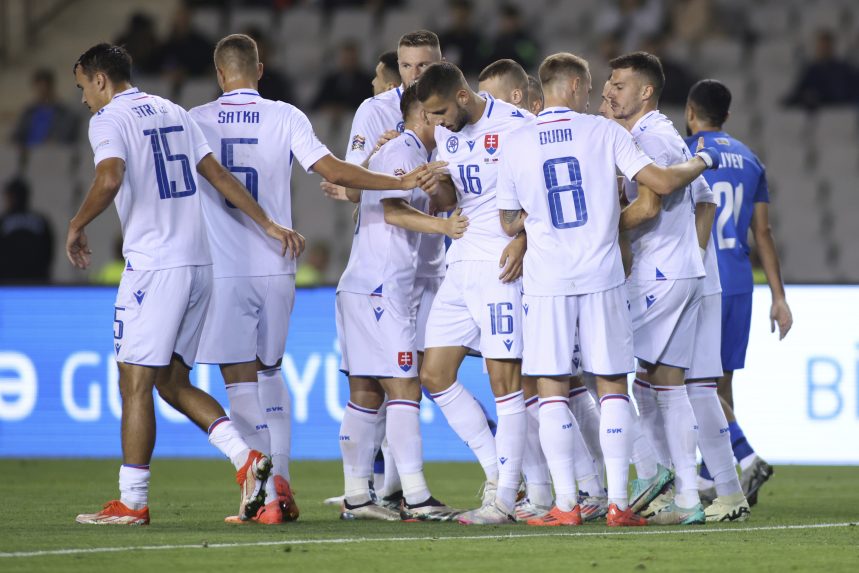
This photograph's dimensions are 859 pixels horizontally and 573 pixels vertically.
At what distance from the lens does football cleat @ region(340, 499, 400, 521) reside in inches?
299

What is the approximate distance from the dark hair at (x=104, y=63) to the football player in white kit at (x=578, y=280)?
6.94 ft

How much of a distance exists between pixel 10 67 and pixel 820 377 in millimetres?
11830

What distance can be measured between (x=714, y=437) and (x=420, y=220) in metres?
Answer: 1.95

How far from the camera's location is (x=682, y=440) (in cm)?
721

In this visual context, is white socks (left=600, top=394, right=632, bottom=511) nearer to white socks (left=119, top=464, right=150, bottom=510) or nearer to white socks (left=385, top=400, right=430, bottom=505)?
white socks (left=385, top=400, right=430, bottom=505)

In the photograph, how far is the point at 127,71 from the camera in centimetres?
732

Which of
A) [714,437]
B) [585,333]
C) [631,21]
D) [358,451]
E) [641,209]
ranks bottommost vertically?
[714,437]

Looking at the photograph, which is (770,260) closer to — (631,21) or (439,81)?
(439,81)

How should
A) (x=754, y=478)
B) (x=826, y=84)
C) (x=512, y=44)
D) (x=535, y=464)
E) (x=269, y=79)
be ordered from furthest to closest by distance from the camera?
(x=826, y=84), (x=512, y=44), (x=269, y=79), (x=754, y=478), (x=535, y=464)

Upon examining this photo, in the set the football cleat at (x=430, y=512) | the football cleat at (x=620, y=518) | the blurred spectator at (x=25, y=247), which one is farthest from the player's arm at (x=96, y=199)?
the blurred spectator at (x=25, y=247)

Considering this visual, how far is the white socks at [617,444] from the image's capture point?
690 centimetres

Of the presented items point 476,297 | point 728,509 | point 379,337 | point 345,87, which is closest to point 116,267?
point 345,87

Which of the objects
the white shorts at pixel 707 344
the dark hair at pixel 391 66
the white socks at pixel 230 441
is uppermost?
the dark hair at pixel 391 66

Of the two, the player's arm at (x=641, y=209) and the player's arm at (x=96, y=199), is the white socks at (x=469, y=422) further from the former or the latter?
the player's arm at (x=96, y=199)
